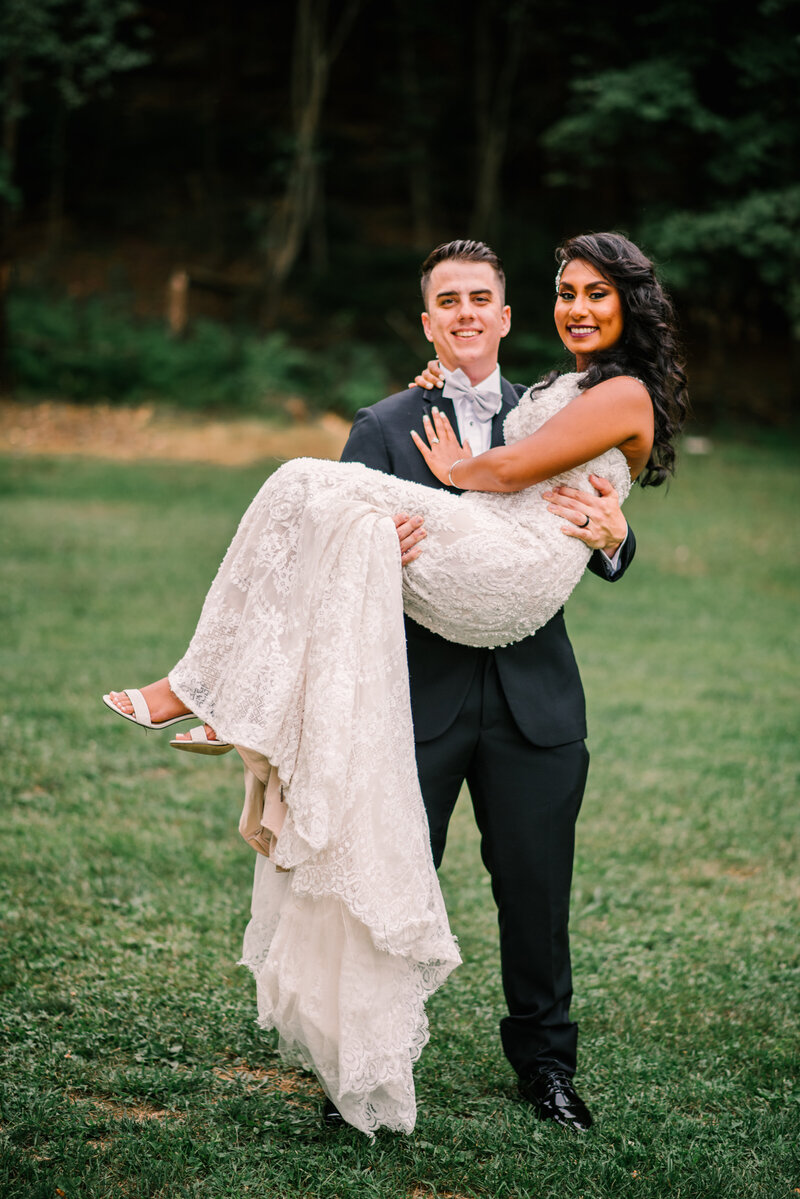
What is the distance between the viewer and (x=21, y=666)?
797cm

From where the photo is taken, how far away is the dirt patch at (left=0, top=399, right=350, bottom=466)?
17.0 m

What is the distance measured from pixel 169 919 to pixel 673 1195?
2326 mm

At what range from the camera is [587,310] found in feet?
10.2

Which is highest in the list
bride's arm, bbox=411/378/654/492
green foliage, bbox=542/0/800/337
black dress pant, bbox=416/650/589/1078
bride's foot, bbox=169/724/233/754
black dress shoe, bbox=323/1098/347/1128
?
green foliage, bbox=542/0/800/337

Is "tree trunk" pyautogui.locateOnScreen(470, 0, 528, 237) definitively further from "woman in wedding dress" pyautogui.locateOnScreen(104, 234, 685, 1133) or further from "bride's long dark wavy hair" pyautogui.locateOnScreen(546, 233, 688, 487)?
"woman in wedding dress" pyautogui.locateOnScreen(104, 234, 685, 1133)

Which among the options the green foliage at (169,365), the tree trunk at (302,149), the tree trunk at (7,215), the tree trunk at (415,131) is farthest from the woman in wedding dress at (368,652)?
the tree trunk at (415,131)

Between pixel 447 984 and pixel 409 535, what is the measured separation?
216cm

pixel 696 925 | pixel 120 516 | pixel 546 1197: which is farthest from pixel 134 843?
pixel 120 516

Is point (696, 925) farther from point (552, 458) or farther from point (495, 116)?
point (495, 116)

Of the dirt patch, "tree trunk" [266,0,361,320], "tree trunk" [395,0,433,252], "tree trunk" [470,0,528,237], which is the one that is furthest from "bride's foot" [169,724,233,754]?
"tree trunk" [395,0,433,252]

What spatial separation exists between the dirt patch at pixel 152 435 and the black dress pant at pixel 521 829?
43.3ft

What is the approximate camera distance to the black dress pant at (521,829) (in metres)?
3.22

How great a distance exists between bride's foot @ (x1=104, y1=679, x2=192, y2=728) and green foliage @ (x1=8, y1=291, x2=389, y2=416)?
640 inches

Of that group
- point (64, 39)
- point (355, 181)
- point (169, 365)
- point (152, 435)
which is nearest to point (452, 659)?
point (152, 435)
